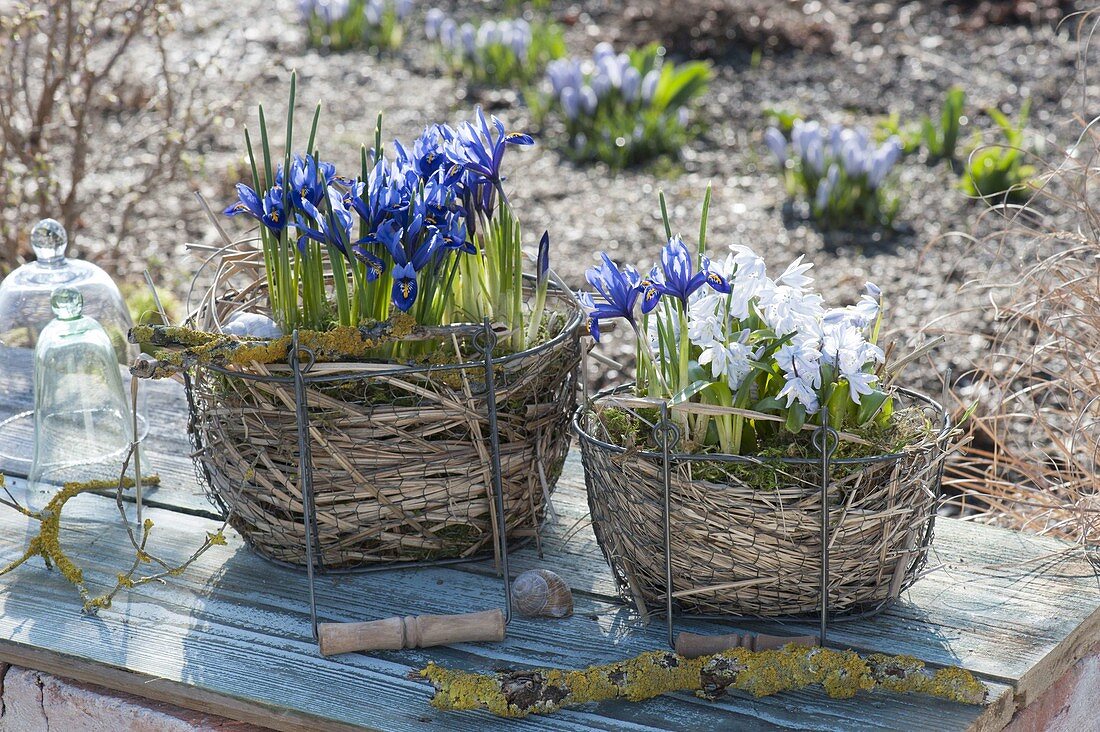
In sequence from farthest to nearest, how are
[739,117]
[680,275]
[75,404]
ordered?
1. [739,117]
2. [75,404]
3. [680,275]

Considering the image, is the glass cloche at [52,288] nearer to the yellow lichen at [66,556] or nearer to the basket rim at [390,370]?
the yellow lichen at [66,556]

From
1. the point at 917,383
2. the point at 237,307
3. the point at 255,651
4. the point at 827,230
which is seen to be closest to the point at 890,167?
the point at 827,230

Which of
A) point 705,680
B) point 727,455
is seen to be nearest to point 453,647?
point 705,680

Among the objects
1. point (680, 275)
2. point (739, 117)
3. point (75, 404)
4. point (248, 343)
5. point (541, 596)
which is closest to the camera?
point (680, 275)

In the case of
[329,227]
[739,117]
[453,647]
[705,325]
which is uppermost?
[739,117]

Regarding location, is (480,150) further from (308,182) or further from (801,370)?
(801,370)

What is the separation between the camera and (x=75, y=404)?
5.97ft

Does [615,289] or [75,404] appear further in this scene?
[75,404]

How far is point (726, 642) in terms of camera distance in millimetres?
1393

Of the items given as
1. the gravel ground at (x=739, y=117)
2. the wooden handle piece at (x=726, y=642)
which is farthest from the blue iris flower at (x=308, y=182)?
the gravel ground at (x=739, y=117)

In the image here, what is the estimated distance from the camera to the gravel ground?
4012 mm

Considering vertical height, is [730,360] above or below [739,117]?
below

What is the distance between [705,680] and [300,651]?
50 cm

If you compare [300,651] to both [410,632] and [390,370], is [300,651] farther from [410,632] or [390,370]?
[390,370]
